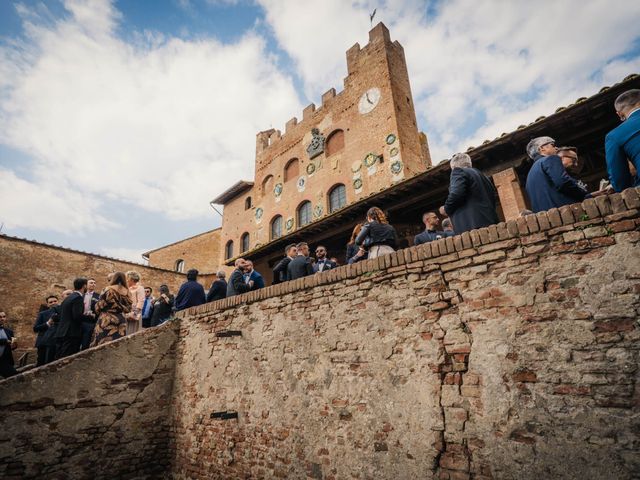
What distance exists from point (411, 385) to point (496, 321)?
1074 millimetres

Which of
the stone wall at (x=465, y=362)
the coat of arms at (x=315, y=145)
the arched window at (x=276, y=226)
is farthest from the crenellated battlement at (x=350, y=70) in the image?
the stone wall at (x=465, y=362)

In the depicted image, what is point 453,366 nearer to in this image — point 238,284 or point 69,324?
point 238,284

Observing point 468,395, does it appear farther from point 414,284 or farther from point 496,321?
point 414,284

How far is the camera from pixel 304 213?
18.7 meters

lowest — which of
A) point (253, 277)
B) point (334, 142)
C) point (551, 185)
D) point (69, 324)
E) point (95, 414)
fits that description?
point (95, 414)

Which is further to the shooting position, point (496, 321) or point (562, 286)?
point (496, 321)

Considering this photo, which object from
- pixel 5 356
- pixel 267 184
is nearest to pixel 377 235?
pixel 5 356

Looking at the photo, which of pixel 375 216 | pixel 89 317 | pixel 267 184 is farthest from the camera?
pixel 267 184

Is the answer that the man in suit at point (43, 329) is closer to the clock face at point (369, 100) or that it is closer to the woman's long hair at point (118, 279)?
the woman's long hair at point (118, 279)

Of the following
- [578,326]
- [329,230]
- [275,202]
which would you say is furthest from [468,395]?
[275,202]

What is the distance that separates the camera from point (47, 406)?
5.23 meters

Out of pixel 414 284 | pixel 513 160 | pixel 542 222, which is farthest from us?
pixel 513 160

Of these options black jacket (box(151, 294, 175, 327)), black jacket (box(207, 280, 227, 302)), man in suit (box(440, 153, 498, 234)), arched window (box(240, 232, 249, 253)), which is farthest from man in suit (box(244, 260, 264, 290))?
arched window (box(240, 232, 249, 253))

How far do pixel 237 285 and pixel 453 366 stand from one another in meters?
4.13
